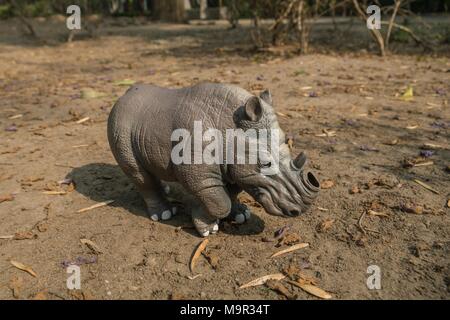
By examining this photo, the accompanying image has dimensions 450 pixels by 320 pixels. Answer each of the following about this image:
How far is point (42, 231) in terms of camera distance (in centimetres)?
382

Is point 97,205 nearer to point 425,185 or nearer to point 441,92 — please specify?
point 425,185

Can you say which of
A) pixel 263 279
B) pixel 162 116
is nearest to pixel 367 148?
pixel 263 279

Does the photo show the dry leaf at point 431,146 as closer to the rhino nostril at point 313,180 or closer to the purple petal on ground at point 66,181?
the rhino nostril at point 313,180

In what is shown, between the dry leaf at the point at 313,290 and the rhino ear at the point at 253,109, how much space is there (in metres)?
1.24

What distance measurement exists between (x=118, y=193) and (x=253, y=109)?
211cm

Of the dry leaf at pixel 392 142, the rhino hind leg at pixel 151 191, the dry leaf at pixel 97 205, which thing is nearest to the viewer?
the rhino hind leg at pixel 151 191

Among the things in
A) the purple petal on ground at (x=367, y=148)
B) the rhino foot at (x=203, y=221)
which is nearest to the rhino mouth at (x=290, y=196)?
the rhino foot at (x=203, y=221)

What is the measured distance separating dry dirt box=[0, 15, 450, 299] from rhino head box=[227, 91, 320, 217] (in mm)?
500

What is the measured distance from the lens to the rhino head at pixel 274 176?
10.1 feet

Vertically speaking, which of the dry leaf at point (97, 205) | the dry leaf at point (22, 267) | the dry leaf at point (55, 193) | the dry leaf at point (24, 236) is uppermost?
the dry leaf at point (55, 193)

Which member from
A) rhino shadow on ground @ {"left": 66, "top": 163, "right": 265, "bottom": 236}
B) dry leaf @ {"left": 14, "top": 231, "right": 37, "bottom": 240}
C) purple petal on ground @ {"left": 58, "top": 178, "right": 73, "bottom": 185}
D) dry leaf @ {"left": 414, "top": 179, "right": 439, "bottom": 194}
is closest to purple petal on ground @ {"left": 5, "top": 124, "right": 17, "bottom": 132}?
rhino shadow on ground @ {"left": 66, "top": 163, "right": 265, "bottom": 236}

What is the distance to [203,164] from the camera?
319 centimetres

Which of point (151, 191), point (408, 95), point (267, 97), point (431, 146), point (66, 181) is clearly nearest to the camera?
point (267, 97)

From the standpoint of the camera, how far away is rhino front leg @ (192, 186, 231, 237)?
10.8 feet
